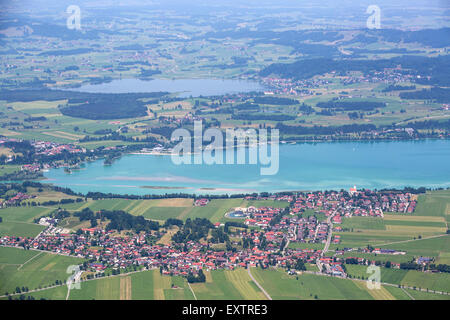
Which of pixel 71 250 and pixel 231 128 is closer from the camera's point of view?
pixel 71 250

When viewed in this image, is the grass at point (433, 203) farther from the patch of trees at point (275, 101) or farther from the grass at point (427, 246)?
the patch of trees at point (275, 101)

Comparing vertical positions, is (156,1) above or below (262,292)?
above

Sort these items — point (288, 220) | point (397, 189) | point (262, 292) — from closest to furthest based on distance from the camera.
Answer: point (262, 292)
point (288, 220)
point (397, 189)

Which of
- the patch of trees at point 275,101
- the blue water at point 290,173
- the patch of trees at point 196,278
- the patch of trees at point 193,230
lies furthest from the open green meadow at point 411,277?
the patch of trees at point 275,101

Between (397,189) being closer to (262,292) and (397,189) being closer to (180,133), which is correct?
(262,292)

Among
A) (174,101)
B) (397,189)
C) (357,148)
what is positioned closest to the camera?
(397,189)

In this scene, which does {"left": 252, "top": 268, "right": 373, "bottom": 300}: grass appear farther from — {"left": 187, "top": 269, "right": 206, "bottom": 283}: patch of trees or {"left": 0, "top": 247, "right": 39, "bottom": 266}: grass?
{"left": 0, "top": 247, "right": 39, "bottom": 266}: grass

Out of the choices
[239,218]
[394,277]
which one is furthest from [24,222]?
[394,277]
